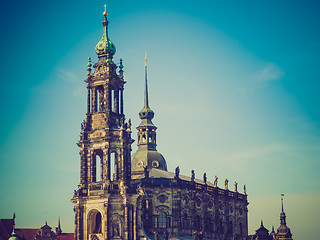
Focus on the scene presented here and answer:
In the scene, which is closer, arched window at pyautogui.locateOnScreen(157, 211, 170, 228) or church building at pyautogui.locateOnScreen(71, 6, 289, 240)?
church building at pyautogui.locateOnScreen(71, 6, 289, 240)

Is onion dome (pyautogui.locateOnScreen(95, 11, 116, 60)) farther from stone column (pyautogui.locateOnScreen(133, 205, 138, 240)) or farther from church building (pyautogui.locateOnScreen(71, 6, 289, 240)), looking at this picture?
stone column (pyautogui.locateOnScreen(133, 205, 138, 240))

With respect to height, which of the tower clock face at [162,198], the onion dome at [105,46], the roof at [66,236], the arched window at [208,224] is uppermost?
the onion dome at [105,46]

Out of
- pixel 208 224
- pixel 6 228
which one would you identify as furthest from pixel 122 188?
pixel 6 228

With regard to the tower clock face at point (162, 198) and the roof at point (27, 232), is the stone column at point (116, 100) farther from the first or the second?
the roof at point (27, 232)

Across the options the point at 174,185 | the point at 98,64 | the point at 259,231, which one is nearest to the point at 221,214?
the point at 259,231

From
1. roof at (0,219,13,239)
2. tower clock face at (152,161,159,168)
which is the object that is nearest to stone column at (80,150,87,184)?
tower clock face at (152,161,159,168)

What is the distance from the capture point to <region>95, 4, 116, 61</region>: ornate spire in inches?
3430

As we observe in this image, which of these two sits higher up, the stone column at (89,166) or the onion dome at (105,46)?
the onion dome at (105,46)

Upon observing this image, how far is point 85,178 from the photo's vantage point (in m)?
83.4

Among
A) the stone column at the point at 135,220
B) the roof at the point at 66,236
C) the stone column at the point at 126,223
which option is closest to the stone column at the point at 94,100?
the stone column at the point at 126,223

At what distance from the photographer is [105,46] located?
87250 millimetres

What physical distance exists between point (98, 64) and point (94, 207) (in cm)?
1886

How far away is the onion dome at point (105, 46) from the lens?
87125 millimetres

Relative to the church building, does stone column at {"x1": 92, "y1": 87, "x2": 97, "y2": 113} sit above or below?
above
